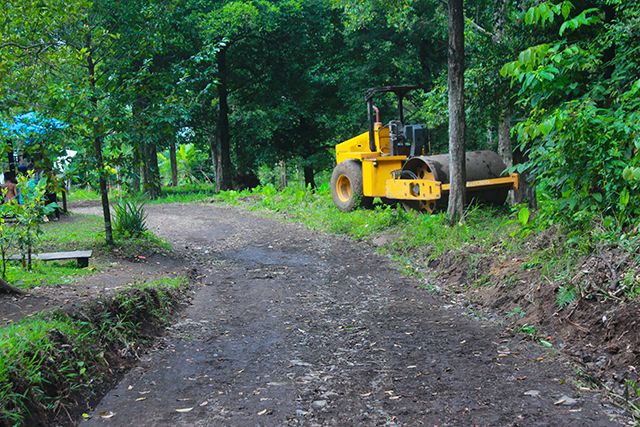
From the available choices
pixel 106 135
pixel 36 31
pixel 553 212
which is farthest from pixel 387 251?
pixel 36 31

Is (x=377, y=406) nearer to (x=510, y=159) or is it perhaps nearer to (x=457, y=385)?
(x=457, y=385)

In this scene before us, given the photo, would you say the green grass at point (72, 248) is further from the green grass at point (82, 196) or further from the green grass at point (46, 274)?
the green grass at point (82, 196)

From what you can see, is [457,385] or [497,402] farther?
[457,385]

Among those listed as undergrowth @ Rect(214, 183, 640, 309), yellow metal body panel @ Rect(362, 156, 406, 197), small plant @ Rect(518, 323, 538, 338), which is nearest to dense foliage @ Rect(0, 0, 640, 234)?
undergrowth @ Rect(214, 183, 640, 309)

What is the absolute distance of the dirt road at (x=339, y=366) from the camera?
4539 millimetres

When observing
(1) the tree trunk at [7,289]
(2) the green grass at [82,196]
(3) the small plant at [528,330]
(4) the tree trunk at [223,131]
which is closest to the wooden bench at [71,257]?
(1) the tree trunk at [7,289]

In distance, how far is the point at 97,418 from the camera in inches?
184

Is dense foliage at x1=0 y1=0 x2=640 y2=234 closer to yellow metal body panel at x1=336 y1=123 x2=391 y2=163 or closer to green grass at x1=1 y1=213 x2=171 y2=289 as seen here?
green grass at x1=1 y1=213 x2=171 y2=289

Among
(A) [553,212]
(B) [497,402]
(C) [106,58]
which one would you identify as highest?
(C) [106,58]

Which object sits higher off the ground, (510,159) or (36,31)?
(36,31)

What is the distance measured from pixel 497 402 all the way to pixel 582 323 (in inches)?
64.6

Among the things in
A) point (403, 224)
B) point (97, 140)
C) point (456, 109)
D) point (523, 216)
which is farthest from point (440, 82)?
point (97, 140)

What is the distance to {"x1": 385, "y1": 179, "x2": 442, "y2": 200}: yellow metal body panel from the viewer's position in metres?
12.8

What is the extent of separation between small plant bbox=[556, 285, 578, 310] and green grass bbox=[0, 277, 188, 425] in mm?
4278
